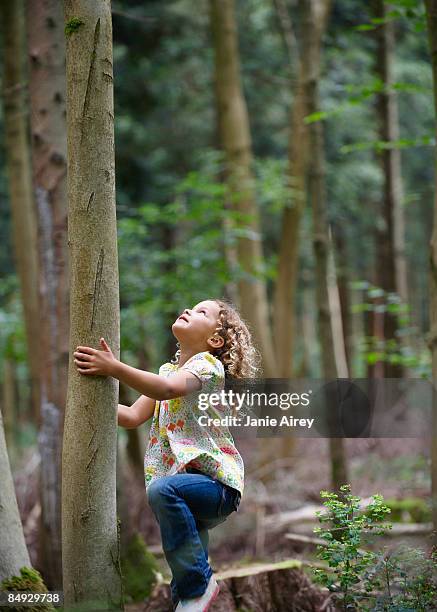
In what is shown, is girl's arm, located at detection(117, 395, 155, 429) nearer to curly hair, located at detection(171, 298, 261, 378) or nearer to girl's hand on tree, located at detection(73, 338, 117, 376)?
curly hair, located at detection(171, 298, 261, 378)

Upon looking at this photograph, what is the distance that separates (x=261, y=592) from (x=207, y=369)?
75.2 inches

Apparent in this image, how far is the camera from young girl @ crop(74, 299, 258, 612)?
3145 mm

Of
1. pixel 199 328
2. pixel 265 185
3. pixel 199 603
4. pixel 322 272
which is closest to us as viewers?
pixel 199 603

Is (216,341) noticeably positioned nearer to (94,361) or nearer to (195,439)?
(195,439)

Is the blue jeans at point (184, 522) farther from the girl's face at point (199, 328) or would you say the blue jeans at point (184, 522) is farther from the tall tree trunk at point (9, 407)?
the tall tree trunk at point (9, 407)

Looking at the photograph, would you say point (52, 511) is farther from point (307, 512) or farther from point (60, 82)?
point (307, 512)

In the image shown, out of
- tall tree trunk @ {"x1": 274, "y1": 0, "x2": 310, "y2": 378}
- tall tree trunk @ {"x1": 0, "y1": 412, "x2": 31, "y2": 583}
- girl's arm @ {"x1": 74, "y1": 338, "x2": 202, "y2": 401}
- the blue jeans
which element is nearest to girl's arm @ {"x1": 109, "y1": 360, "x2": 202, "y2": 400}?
girl's arm @ {"x1": 74, "y1": 338, "x2": 202, "y2": 401}

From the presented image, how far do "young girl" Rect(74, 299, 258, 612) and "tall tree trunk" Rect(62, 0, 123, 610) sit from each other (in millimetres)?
130

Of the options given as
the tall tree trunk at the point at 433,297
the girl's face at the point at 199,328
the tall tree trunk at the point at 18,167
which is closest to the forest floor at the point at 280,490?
the tall tree trunk at the point at 433,297

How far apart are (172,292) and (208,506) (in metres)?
5.36

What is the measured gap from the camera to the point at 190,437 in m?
3.30

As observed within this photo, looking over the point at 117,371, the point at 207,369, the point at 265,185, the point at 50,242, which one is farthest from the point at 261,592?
the point at 265,185

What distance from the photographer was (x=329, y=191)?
14.7 m

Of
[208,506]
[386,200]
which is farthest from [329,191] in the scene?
[208,506]
